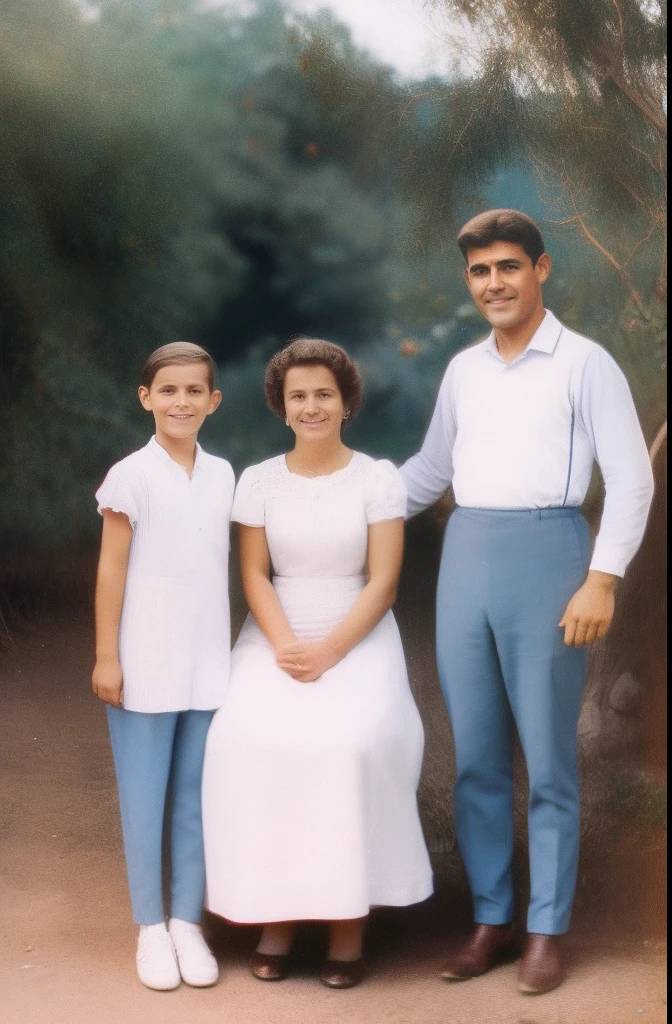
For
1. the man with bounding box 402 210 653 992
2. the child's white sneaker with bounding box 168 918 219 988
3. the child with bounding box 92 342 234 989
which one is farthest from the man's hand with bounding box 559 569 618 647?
the child's white sneaker with bounding box 168 918 219 988

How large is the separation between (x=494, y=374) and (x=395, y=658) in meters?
0.84

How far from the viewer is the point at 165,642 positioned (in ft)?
9.47

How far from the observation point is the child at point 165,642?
9.44 ft

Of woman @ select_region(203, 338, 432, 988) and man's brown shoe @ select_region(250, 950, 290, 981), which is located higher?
woman @ select_region(203, 338, 432, 988)

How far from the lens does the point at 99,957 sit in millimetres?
3014

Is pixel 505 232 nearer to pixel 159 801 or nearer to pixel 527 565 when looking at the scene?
pixel 527 565

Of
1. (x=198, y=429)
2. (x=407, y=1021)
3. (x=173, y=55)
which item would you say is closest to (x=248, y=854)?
(x=407, y=1021)

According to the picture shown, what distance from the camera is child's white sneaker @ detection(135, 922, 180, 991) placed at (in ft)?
9.41

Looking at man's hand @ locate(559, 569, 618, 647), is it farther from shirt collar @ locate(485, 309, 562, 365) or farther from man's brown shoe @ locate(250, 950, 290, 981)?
man's brown shoe @ locate(250, 950, 290, 981)

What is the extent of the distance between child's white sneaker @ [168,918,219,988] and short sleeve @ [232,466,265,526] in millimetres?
1131

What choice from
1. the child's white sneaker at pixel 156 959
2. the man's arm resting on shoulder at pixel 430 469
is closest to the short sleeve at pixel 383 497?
the man's arm resting on shoulder at pixel 430 469

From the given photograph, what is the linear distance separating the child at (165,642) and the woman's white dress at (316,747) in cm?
10

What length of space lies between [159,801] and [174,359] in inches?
48.0

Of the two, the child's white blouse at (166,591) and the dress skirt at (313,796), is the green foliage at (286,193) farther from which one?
the dress skirt at (313,796)
